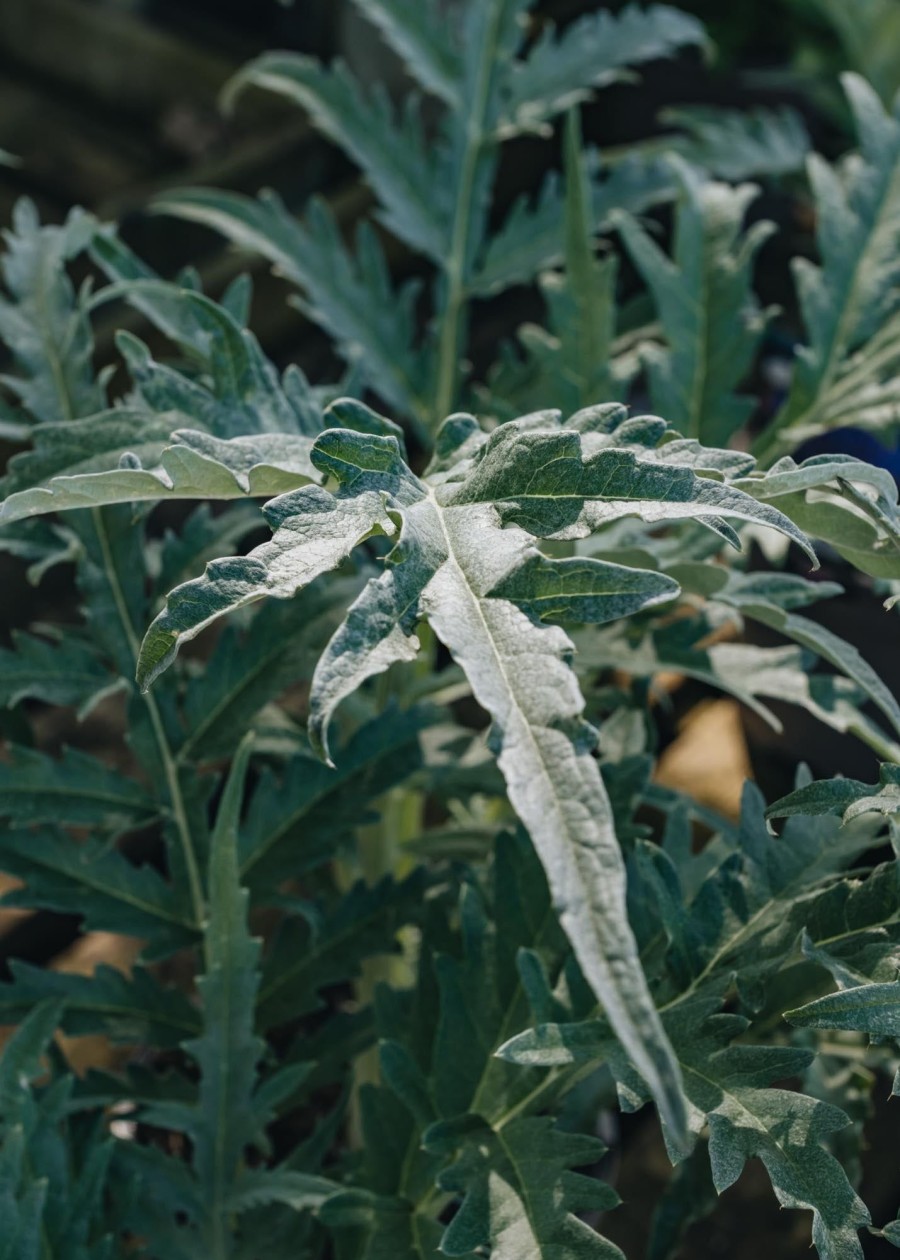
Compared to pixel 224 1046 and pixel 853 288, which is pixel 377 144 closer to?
pixel 853 288

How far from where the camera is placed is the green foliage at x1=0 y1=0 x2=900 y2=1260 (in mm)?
335

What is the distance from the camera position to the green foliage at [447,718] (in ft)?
1.10

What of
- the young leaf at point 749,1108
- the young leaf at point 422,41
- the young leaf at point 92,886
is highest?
the young leaf at point 422,41

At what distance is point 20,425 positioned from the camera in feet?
1.66

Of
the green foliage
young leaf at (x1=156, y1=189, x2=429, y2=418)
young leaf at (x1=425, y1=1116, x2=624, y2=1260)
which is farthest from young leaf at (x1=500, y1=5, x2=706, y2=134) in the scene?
young leaf at (x1=425, y1=1116, x2=624, y2=1260)

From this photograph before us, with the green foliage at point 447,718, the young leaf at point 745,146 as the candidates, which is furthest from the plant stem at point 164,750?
the young leaf at point 745,146

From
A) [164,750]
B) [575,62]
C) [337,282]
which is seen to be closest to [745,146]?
[575,62]

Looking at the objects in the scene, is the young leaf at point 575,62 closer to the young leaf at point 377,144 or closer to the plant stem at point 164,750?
the young leaf at point 377,144

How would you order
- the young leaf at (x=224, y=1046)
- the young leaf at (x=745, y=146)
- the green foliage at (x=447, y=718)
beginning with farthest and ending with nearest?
1. the young leaf at (x=745, y=146)
2. the young leaf at (x=224, y=1046)
3. the green foliage at (x=447, y=718)

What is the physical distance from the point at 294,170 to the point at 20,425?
0.84m

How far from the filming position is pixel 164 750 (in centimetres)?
53

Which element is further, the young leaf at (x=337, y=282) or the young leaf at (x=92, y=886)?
the young leaf at (x=337, y=282)

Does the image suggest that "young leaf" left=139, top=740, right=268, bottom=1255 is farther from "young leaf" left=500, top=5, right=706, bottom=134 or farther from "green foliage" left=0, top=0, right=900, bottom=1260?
"young leaf" left=500, top=5, right=706, bottom=134

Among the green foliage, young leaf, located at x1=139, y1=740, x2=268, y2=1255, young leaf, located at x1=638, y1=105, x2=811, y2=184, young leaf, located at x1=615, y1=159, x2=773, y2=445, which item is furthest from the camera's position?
young leaf, located at x1=638, y1=105, x2=811, y2=184
